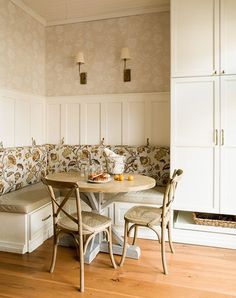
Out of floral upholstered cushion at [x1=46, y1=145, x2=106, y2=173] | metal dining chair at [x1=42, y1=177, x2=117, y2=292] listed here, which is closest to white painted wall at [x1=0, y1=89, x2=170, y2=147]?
floral upholstered cushion at [x1=46, y1=145, x2=106, y2=173]

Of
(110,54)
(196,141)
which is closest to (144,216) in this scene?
(196,141)

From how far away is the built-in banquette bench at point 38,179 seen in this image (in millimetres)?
2688

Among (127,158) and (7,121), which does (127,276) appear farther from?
(7,121)

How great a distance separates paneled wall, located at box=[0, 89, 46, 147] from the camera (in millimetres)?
3129

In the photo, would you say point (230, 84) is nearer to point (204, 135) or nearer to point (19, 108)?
point (204, 135)

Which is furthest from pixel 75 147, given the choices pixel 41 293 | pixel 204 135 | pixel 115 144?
pixel 41 293

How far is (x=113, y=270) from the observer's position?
7.73ft

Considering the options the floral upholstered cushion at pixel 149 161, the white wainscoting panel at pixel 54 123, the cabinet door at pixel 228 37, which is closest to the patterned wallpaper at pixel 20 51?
the white wainscoting panel at pixel 54 123

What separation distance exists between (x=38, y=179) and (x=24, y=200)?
101 centimetres

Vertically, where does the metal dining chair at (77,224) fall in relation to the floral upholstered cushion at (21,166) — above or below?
below

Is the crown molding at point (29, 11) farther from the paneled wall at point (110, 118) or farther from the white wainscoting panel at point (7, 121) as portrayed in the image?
the white wainscoting panel at point (7, 121)

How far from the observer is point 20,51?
337 centimetres

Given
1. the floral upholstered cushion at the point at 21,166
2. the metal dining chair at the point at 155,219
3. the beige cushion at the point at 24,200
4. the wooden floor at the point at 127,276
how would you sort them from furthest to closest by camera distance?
the floral upholstered cushion at the point at 21,166, the beige cushion at the point at 24,200, the metal dining chair at the point at 155,219, the wooden floor at the point at 127,276

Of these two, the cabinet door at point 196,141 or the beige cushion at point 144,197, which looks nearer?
the cabinet door at point 196,141
